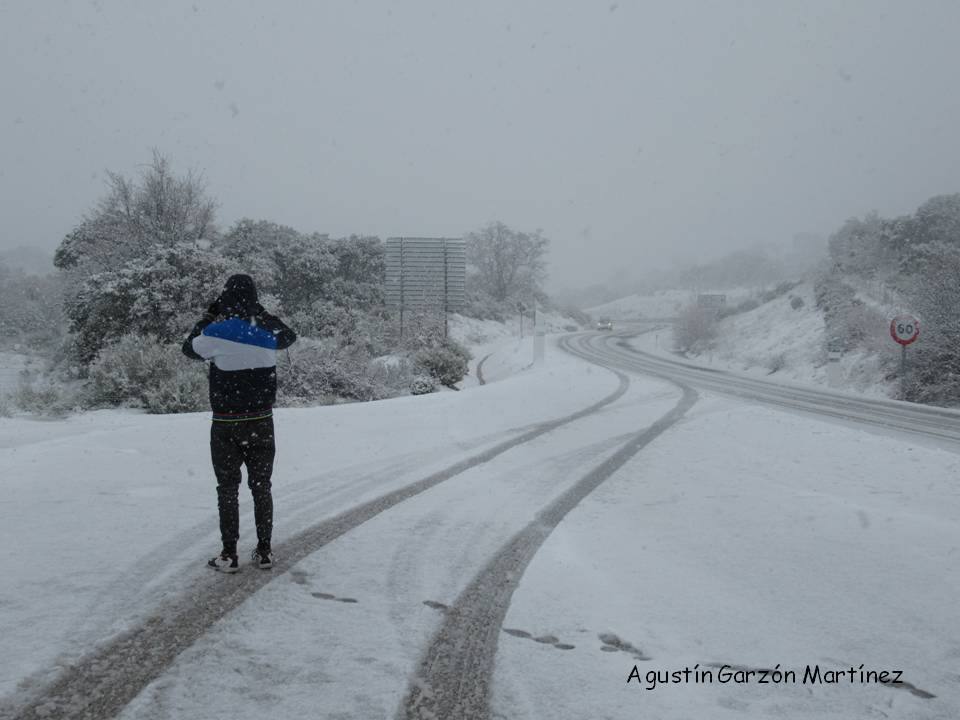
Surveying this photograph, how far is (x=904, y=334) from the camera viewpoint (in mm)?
16391

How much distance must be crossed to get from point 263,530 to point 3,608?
134cm

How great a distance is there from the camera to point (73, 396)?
12070 mm

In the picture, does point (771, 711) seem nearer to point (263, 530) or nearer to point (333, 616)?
point (333, 616)

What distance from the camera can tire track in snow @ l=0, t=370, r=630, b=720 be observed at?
7.56 feet

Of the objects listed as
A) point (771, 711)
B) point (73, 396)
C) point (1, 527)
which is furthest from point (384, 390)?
point (771, 711)

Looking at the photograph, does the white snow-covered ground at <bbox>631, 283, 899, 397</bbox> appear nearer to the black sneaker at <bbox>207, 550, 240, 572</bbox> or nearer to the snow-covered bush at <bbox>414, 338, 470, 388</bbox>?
the snow-covered bush at <bbox>414, 338, 470, 388</bbox>

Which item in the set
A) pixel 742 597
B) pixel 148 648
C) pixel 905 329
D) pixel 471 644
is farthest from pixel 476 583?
pixel 905 329

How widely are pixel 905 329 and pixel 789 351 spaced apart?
9.91 metres

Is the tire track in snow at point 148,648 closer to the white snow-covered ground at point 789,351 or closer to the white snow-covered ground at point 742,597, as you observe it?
the white snow-covered ground at point 742,597

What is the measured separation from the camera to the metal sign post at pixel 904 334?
16188 mm

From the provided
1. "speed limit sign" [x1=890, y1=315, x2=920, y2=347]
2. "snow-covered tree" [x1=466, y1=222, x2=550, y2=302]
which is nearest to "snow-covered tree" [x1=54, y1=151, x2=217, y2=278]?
"speed limit sign" [x1=890, y1=315, x2=920, y2=347]

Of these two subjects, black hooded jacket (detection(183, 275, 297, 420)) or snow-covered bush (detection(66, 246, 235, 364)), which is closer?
black hooded jacket (detection(183, 275, 297, 420))

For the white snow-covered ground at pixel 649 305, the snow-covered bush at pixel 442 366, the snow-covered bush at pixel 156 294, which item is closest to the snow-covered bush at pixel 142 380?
the snow-covered bush at pixel 156 294

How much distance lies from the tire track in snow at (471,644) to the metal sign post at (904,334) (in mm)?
15937
